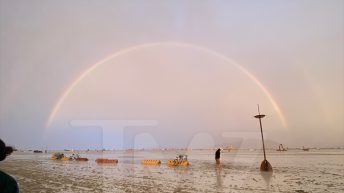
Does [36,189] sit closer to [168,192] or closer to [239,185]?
[168,192]

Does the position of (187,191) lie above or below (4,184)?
below

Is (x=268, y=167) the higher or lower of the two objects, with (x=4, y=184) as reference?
lower

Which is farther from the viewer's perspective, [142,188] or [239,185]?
[239,185]

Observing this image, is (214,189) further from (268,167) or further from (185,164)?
(185,164)

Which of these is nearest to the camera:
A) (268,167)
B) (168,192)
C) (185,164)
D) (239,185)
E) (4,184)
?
(4,184)

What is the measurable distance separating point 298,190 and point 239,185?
13.1ft

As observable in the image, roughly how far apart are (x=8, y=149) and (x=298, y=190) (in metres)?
18.7

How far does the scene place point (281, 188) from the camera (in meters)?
19.9

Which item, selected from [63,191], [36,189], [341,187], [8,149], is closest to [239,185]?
[341,187]

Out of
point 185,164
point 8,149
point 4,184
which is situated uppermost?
point 8,149

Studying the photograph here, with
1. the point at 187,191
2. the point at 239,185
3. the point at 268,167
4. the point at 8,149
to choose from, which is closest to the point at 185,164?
the point at 268,167

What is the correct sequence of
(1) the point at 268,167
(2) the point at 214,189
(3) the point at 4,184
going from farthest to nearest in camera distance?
(1) the point at 268,167 < (2) the point at 214,189 < (3) the point at 4,184

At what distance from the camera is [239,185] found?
837 inches

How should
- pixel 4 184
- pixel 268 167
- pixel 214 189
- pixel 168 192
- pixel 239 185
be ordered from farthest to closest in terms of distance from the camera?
pixel 268 167 < pixel 239 185 < pixel 214 189 < pixel 168 192 < pixel 4 184
